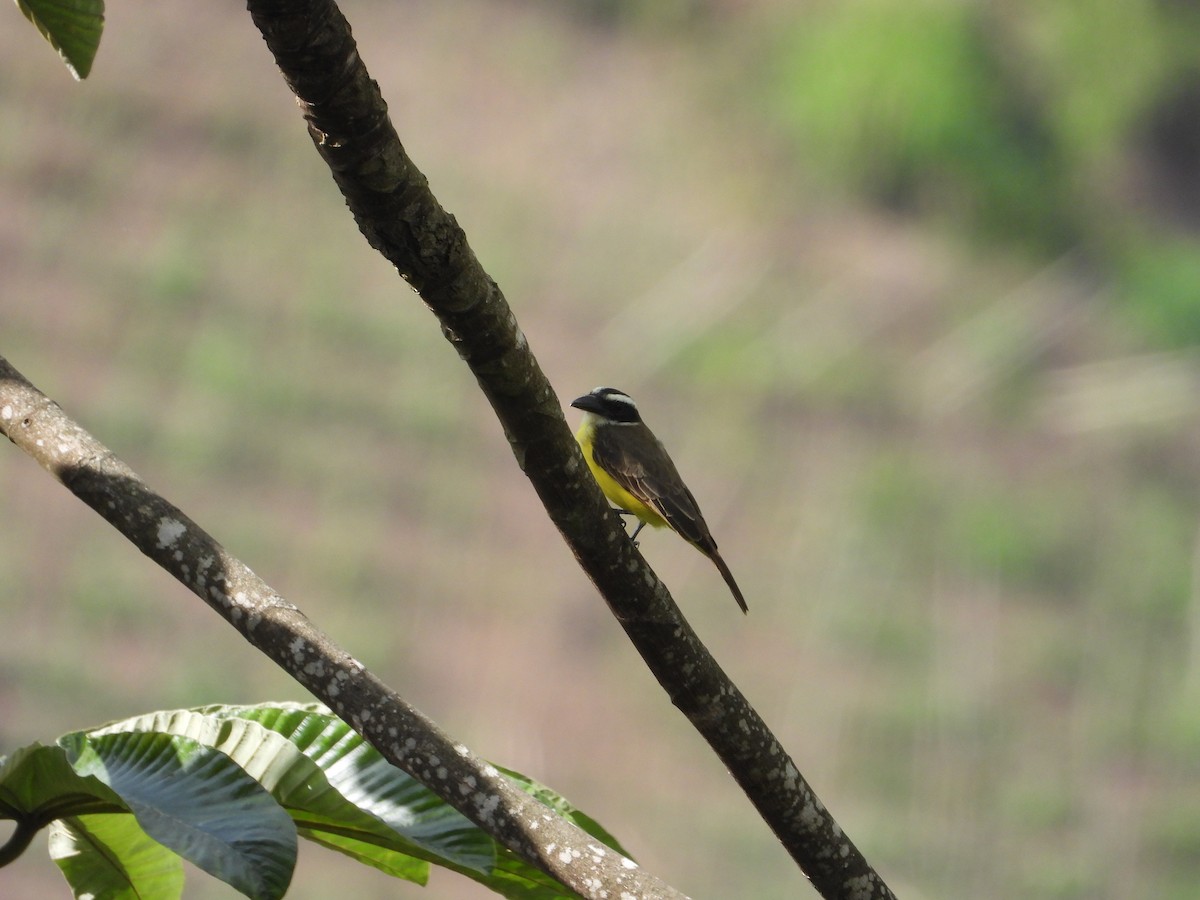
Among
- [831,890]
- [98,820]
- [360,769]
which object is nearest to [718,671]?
[831,890]

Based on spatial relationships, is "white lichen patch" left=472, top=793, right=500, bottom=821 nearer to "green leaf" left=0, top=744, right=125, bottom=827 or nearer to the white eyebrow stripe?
"green leaf" left=0, top=744, right=125, bottom=827

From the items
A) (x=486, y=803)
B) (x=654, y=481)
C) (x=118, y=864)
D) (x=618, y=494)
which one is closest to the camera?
(x=486, y=803)

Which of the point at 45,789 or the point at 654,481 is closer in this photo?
the point at 45,789

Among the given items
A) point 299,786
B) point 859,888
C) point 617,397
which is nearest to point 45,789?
point 299,786

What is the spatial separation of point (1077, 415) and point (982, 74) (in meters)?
2.04

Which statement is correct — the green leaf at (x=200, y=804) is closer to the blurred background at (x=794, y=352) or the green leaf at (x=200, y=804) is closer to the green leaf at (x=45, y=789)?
the green leaf at (x=45, y=789)

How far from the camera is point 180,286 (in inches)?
264

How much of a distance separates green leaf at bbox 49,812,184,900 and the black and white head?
180 cm

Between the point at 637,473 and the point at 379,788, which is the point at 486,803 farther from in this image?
the point at 637,473

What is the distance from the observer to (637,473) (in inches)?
126

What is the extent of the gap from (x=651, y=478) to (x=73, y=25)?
1949mm

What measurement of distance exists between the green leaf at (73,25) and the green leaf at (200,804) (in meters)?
0.80

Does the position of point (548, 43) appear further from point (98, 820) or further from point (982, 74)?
point (98, 820)

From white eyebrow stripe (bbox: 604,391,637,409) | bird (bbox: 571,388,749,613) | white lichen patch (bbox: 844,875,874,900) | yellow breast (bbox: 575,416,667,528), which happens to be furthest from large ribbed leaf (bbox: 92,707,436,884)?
white eyebrow stripe (bbox: 604,391,637,409)
